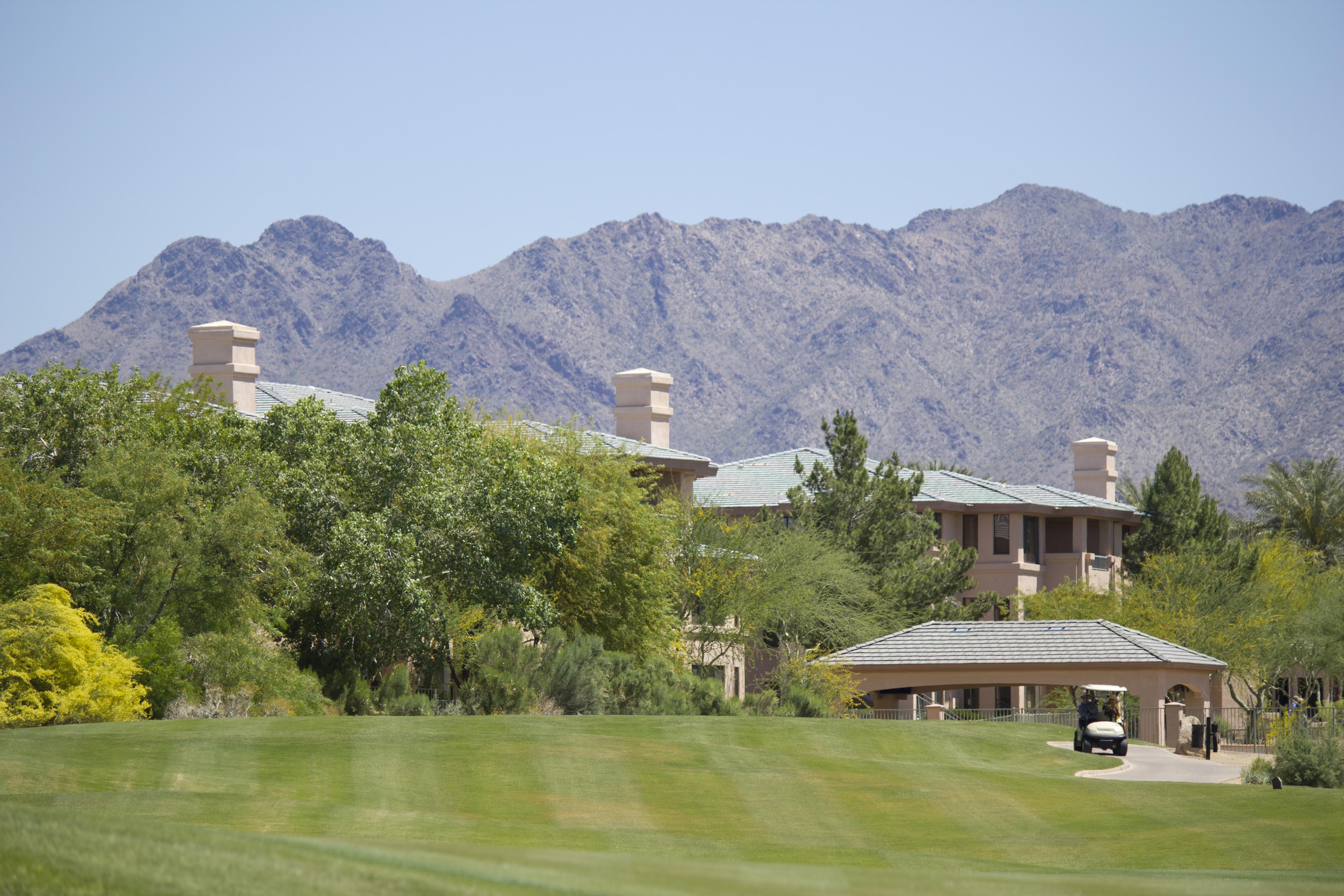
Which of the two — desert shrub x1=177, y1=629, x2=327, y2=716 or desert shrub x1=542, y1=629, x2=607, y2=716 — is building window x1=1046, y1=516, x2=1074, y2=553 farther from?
desert shrub x1=177, y1=629, x2=327, y2=716

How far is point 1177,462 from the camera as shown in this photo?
231 feet

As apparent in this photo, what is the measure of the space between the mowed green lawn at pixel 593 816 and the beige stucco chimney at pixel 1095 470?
51053 mm

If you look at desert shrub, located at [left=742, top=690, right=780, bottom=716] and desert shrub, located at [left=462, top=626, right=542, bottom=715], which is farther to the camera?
desert shrub, located at [left=742, top=690, right=780, bottom=716]

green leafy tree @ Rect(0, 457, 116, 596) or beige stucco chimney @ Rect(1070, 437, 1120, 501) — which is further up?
beige stucco chimney @ Rect(1070, 437, 1120, 501)

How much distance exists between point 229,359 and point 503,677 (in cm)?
1904

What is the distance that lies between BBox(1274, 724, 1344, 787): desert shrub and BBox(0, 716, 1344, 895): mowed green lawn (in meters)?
6.37

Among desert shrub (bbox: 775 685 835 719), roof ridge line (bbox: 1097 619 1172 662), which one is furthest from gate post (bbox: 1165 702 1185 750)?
desert shrub (bbox: 775 685 835 719)

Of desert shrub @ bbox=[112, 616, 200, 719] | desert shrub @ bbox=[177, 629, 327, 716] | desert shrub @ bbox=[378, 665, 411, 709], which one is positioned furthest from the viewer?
desert shrub @ bbox=[378, 665, 411, 709]

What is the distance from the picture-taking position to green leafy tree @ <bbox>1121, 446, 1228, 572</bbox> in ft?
222

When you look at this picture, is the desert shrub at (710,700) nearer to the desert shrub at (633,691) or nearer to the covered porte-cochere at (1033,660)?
the desert shrub at (633,691)

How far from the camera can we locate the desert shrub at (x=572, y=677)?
3209 centimetres

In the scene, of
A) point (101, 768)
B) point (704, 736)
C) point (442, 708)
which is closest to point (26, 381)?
point (442, 708)

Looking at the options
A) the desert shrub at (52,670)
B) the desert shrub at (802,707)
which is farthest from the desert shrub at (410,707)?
the desert shrub at (802,707)

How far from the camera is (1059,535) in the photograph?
2717 inches
